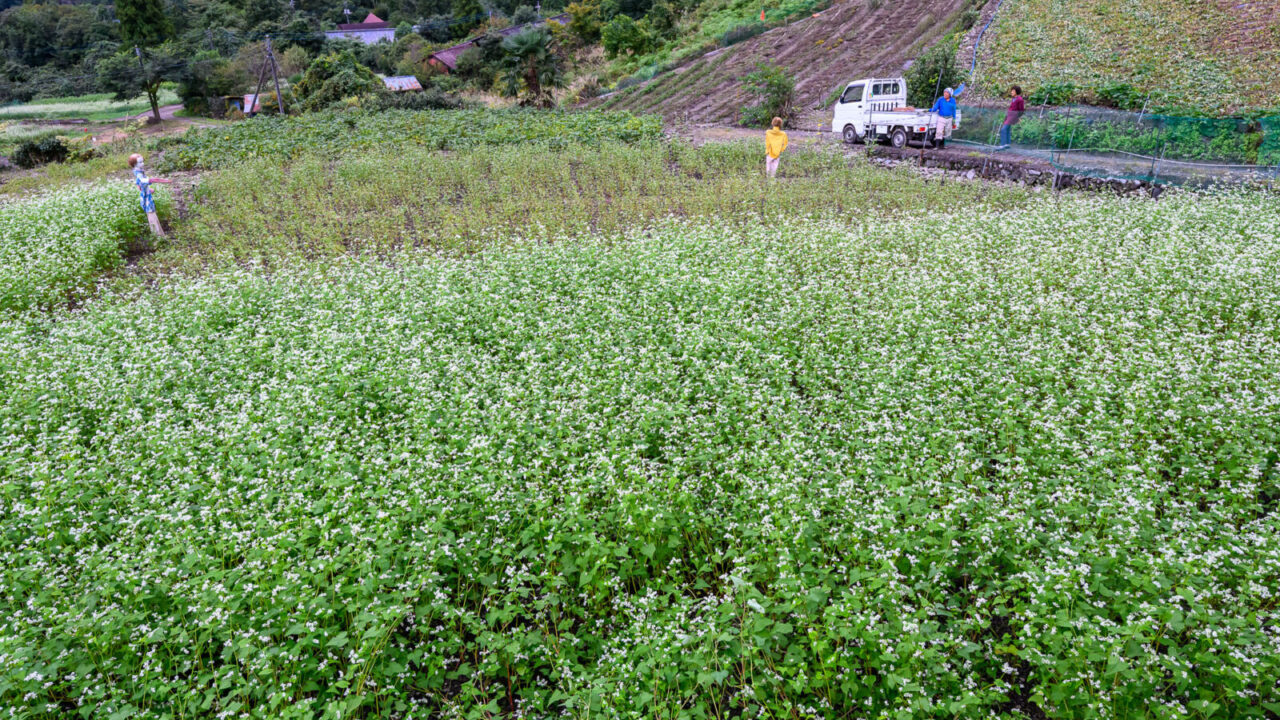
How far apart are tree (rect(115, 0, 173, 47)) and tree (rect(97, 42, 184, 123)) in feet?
31.0

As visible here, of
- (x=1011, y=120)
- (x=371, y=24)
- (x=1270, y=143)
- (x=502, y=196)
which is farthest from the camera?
(x=371, y=24)

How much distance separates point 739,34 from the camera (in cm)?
3975

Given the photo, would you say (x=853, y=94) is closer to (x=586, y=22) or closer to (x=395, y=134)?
(x=395, y=134)

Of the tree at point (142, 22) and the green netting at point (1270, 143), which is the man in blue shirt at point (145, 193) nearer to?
the green netting at point (1270, 143)

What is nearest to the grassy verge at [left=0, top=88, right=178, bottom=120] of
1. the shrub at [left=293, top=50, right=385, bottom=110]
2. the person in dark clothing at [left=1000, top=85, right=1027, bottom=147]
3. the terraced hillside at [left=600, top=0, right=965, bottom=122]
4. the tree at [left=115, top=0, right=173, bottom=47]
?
the tree at [left=115, top=0, right=173, bottom=47]

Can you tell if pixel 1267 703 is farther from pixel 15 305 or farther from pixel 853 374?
pixel 15 305

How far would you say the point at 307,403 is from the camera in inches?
233

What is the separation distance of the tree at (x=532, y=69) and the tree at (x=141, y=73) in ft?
77.7

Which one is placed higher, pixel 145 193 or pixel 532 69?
pixel 532 69

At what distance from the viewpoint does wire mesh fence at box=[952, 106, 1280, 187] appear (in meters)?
14.0

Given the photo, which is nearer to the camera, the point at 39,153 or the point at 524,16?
the point at 39,153

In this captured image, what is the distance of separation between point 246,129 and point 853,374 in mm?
26158

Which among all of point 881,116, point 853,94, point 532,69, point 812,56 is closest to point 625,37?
point 532,69

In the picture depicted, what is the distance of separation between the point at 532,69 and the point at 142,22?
4290cm
